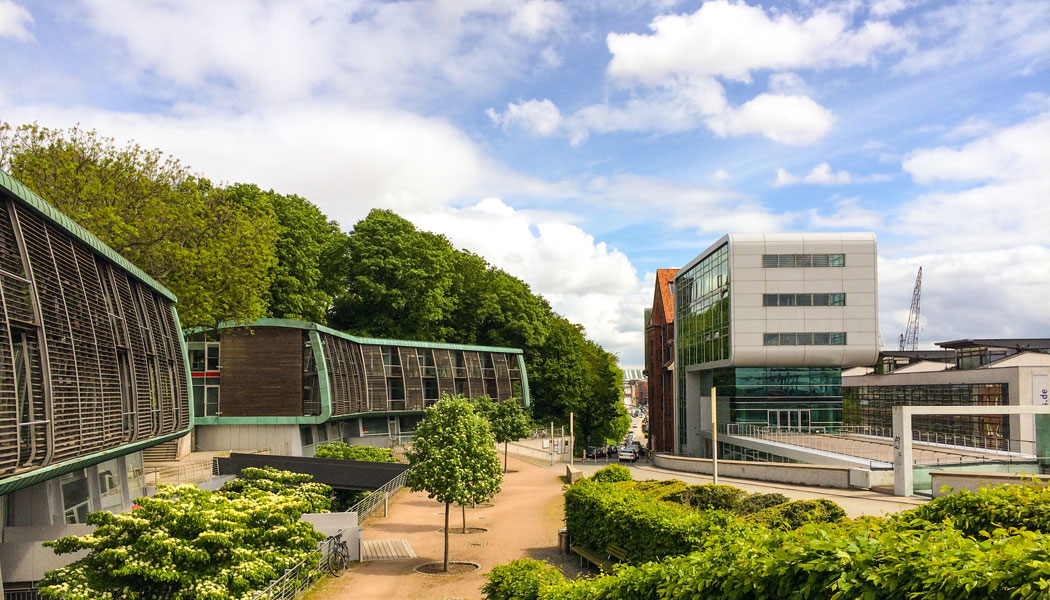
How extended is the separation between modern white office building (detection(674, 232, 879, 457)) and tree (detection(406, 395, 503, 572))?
26.7 meters

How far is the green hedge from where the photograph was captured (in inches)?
631

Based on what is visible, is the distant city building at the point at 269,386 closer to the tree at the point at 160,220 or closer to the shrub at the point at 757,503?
the tree at the point at 160,220

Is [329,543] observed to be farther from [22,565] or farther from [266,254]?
[266,254]

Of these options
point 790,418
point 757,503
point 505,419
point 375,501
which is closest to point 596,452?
point 505,419

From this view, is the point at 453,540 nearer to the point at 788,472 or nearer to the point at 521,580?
the point at 788,472

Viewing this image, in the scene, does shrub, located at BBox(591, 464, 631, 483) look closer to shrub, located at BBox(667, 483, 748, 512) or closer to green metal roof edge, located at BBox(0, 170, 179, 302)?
shrub, located at BBox(667, 483, 748, 512)

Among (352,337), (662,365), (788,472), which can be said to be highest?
(352,337)

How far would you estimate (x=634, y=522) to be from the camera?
18.7 meters

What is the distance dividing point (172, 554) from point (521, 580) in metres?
6.52

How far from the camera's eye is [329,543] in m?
23.4

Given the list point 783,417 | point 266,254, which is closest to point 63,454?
point 266,254

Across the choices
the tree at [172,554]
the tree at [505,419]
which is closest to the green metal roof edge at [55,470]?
the tree at [172,554]

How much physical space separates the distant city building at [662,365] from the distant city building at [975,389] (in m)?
16.4

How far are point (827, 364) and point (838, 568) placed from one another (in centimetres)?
4715
